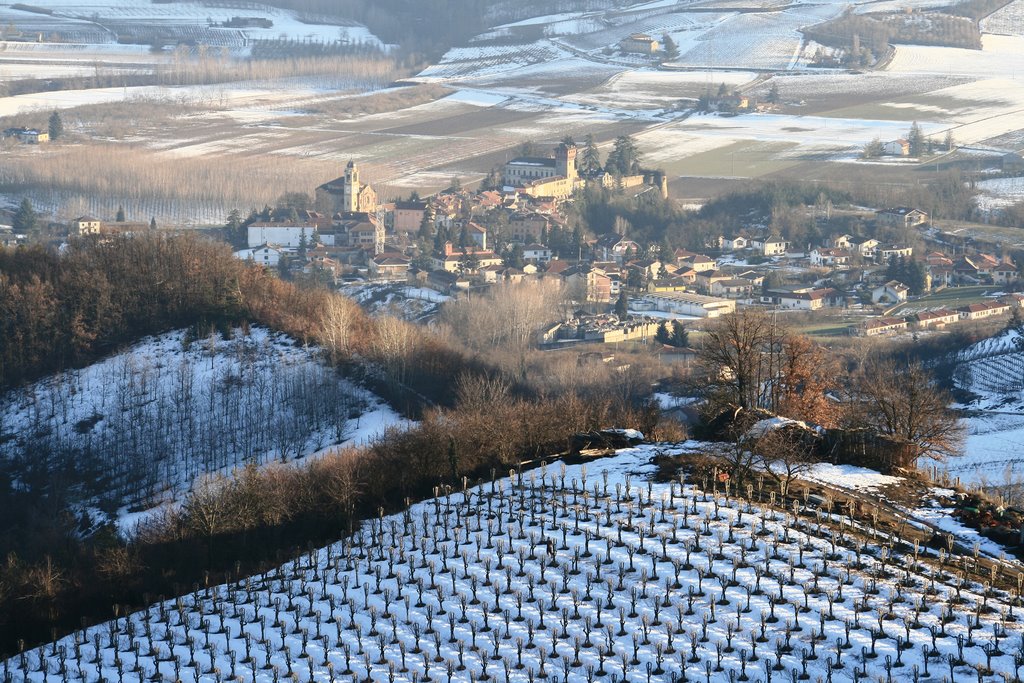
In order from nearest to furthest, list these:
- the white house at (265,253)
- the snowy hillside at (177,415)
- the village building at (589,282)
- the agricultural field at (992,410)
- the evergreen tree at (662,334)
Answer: the snowy hillside at (177,415) < the agricultural field at (992,410) < the evergreen tree at (662,334) < the village building at (589,282) < the white house at (265,253)

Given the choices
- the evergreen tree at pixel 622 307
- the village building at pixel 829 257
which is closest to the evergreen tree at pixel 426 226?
the evergreen tree at pixel 622 307

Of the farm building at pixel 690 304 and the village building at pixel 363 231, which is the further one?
the village building at pixel 363 231

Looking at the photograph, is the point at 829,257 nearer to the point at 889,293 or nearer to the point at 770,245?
the point at 770,245

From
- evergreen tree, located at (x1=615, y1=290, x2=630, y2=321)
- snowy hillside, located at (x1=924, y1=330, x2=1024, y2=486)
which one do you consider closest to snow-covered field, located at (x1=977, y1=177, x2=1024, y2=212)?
evergreen tree, located at (x1=615, y1=290, x2=630, y2=321)

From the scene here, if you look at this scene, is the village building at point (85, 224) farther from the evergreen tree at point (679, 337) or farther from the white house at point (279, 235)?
the evergreen tree at point (679, 337)

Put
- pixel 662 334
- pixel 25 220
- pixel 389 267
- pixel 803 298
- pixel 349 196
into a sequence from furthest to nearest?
pixel 349 196, pixel 25 220, pixel 389 267, pixel 803 298, pixel 662 334

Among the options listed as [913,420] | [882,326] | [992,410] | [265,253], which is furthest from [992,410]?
[265,253]
